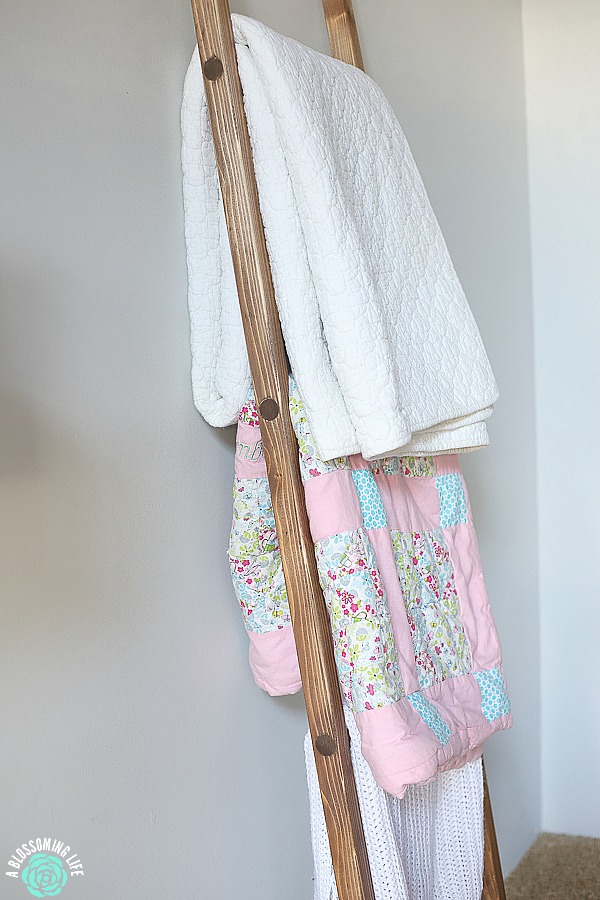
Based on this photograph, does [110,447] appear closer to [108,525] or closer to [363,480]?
[108,525]

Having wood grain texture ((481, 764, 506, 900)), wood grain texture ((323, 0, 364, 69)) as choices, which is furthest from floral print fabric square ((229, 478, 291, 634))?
wood grain texture ((323, 0, 364, 69))

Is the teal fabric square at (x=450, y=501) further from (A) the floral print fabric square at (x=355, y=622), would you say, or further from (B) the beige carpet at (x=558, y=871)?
(B) the beige carpet at (x=558, y=871)

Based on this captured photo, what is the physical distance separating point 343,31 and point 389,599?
2.77 ft

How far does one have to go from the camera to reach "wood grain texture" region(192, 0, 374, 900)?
1.10 meters

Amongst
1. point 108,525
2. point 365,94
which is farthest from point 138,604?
point 365,94

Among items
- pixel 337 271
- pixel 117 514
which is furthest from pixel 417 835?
pixel 337 271

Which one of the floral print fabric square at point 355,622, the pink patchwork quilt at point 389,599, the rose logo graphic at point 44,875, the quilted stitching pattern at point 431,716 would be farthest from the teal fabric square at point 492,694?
the rose logo graphic at point 44,875

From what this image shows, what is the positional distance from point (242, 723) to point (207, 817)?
127 mm

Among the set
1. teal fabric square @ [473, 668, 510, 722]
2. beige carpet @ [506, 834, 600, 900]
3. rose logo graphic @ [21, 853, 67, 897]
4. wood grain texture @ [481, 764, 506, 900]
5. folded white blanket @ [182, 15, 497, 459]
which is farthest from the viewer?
beige carpet @ [506, 834, 600, 900]

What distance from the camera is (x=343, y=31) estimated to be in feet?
→ 4.64

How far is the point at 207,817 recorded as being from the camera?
1.19m

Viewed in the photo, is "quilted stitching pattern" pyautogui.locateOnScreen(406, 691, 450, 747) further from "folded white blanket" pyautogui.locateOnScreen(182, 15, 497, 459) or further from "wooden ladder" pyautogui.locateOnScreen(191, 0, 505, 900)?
"folded white blanket" pyautogui.locateOnScreen(182, 15, 497, 459)

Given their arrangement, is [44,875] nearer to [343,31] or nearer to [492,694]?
[492,694]

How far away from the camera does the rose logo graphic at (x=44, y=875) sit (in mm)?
951
